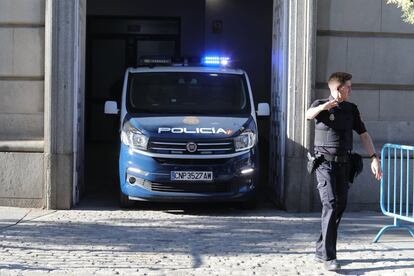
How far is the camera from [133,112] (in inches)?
356

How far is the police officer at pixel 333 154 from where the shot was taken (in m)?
6.10

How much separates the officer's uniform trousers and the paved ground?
273 mm

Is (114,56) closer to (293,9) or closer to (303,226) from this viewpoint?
(293,9)

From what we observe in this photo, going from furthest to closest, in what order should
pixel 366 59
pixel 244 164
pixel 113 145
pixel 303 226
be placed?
pixel 113 145
pixel 366 59
pixel 244 164
pixel 303 226

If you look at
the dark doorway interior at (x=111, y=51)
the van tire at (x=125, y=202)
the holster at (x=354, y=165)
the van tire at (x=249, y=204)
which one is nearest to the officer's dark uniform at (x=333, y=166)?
the holster at (x=354, y=165)

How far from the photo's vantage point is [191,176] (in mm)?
8625

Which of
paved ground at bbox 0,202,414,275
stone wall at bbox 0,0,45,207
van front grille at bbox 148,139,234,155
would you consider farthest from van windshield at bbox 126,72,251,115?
paved ground at bbox 0,202,414,275

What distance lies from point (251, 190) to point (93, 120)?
9254 mm

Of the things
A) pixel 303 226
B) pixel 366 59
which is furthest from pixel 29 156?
pixel 366 59

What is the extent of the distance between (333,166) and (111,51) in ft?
39.5

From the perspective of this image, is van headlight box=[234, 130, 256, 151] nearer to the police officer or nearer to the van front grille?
the van front grille

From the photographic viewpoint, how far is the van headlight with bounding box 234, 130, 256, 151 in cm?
874

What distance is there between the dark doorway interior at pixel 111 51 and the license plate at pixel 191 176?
27.4ft

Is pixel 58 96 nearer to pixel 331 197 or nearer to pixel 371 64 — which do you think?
pixel 331 197
